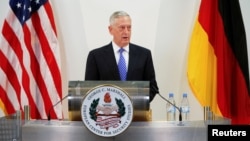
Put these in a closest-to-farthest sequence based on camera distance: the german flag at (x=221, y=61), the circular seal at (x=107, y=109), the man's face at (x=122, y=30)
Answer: the circular seal at (x=107, y=109)
the man's face at (x=122, y=30)
the german flag at (x=221, y=61)

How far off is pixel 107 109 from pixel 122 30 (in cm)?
147

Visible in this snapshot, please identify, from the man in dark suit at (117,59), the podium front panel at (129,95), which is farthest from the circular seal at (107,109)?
the man in dark suit at (117,59)

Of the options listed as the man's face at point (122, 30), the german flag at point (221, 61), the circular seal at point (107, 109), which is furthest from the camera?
the german flag at point (221, 61)

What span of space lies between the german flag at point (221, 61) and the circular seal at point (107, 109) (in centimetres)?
176

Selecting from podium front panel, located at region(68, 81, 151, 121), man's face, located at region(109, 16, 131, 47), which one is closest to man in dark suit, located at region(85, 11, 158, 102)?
man's face, located at region(109, 16, 131, 47)

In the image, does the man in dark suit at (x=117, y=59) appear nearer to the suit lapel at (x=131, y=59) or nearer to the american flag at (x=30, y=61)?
the suit lapel at (x=131, y=59)

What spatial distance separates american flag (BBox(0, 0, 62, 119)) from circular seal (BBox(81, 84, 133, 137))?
170 centimetres

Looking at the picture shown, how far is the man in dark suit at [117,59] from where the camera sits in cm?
300

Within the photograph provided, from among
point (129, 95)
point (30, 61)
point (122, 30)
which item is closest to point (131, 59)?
point (122, 30)

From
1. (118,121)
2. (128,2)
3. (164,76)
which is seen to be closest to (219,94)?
(164,76)

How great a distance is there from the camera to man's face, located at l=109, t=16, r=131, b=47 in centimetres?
297

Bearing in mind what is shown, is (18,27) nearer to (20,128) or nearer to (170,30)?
(170,30)

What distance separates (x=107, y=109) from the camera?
5.29ft

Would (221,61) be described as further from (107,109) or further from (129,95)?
(107,109)
